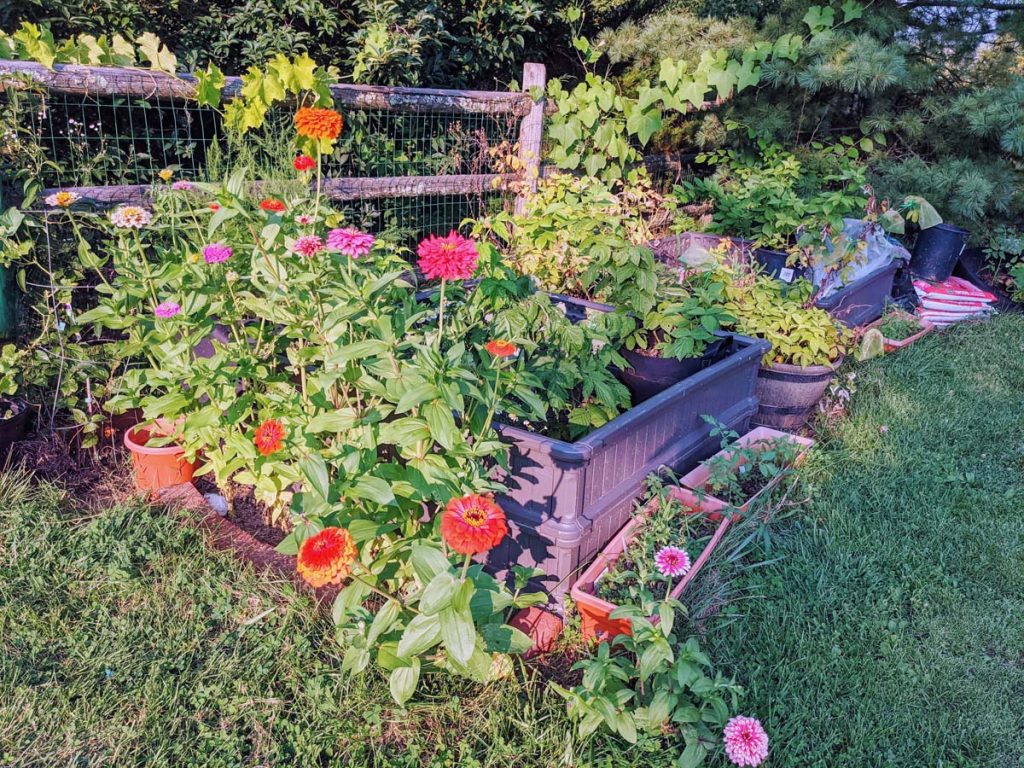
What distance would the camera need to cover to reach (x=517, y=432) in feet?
6.27

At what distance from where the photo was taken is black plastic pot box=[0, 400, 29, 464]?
7.76 feet

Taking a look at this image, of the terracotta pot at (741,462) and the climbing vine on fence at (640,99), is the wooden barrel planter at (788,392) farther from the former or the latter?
the climbing vine on fence at (640,99)

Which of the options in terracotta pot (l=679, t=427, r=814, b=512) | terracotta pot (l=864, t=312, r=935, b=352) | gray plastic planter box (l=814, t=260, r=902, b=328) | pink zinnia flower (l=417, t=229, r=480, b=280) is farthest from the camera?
terracotta pot (l=864, t=312, r=935, b=352)

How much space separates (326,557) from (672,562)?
0.88 m

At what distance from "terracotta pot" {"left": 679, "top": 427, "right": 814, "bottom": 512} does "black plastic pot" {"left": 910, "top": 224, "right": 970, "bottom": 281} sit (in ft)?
→ 9.90

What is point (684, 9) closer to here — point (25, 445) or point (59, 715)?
point (25, 445)

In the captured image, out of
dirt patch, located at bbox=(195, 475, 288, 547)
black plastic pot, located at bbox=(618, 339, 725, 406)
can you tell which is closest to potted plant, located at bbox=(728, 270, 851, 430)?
black plastic pot, located at bbox=(618, 339, 725, 406)

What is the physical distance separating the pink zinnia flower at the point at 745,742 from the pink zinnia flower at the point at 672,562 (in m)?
0.36

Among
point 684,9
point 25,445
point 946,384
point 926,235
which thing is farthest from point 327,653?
point 684,9

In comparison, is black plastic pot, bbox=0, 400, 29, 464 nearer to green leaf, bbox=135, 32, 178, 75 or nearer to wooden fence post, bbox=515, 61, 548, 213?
green leaf, bbox=135, 32, 178, 75

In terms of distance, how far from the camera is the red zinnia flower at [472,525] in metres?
1.26

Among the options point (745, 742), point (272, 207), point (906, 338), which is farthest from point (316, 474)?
point (906, 338)

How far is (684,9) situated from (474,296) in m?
4.37

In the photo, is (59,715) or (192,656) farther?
(192,656)
